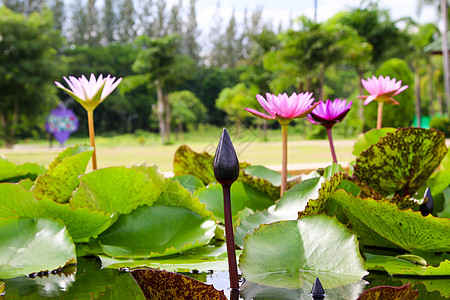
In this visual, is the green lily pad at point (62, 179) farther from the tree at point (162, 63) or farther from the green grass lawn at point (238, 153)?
the tree at point (162, 63)

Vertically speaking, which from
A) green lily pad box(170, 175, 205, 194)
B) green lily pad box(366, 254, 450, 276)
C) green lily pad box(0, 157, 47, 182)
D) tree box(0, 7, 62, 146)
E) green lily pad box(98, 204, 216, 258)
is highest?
tree box(0, 7, 62, 146)

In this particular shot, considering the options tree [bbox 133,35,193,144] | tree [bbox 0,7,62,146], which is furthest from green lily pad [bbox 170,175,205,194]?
tree [bbox 133,35,193,144]

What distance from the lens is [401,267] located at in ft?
1.13

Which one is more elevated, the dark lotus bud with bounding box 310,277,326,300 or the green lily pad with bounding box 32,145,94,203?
the green lily pad with bounding box 32,145,94,203

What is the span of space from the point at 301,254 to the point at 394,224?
89mm

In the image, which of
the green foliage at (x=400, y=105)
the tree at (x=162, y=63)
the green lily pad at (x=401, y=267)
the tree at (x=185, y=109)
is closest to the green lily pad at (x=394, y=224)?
the green lily pad at (x=401, y=267)

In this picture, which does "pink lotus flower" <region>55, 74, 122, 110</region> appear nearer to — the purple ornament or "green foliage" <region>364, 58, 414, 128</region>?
"green foliage" <region>364, 58, 414, 128</region>

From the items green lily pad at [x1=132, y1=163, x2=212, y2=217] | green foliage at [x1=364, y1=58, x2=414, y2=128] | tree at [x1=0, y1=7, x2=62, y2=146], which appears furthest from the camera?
tree at [x1=0, y1=7, x2=62, y2=146]

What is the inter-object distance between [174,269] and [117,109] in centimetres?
2049

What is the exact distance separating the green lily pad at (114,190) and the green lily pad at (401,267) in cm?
23

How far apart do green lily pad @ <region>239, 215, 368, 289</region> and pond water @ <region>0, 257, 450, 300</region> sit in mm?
14

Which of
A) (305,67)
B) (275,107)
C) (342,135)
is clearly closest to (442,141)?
(275,107)

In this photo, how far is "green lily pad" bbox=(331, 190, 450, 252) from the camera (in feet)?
1.07

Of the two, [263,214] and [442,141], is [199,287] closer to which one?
[263,214]
